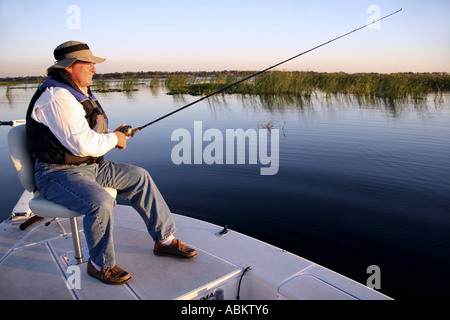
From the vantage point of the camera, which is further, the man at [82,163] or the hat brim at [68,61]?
the hat brim at [68,61]

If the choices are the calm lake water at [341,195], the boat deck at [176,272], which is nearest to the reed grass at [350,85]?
the calm lake water at [341,195]

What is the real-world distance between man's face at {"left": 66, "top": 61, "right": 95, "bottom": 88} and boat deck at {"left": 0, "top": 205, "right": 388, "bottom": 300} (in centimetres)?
127

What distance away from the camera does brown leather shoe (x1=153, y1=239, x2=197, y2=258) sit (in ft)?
7.98

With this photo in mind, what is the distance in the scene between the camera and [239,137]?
838cm

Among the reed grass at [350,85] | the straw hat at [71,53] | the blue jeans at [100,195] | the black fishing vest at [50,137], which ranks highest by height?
the reed grass at [350,85]

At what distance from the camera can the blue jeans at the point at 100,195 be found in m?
2.13

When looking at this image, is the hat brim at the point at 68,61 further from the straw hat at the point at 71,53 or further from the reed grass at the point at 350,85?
the reed grass at the point at 350,85

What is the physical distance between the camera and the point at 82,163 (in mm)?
2357

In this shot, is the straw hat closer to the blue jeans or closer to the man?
the man

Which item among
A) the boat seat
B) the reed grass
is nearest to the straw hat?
the boat seat

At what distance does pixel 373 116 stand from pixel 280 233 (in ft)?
29.1

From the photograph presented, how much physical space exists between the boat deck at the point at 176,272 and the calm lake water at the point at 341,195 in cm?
119
